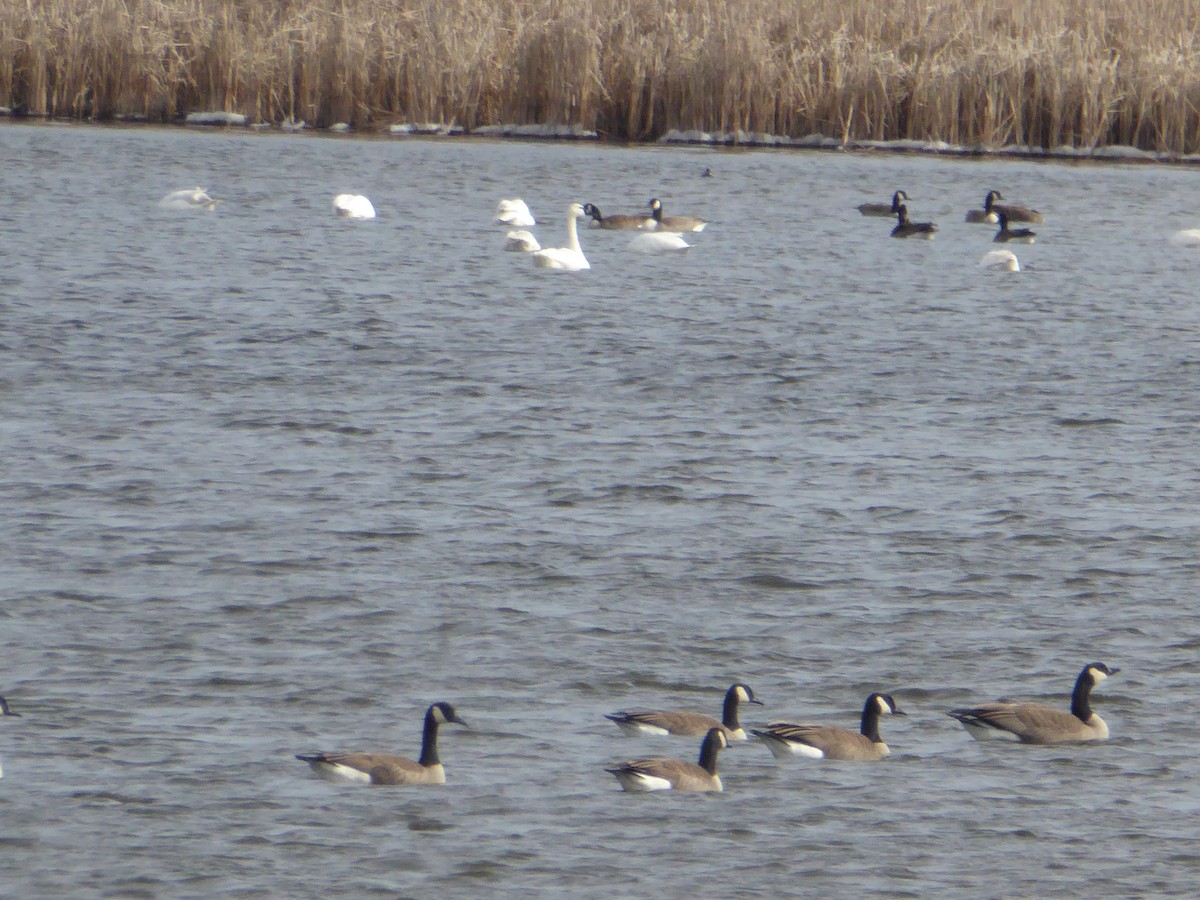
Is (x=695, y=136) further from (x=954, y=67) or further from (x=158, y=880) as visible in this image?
(x=158, y=880)

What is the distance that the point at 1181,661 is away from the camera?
9.41m

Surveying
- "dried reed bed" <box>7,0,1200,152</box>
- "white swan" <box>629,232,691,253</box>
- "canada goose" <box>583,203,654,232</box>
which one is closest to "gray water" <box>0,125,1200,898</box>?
"white swan" <box>629,232,691,253</box>

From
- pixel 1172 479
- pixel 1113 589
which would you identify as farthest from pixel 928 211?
pixel 1113 589

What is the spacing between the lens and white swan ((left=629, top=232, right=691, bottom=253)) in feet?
78.1

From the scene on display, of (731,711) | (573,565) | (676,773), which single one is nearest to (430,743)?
(676,773)

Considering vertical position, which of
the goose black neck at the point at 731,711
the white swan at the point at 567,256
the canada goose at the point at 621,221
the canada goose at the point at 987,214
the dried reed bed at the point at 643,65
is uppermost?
the dried reed bed at the point at 643,65

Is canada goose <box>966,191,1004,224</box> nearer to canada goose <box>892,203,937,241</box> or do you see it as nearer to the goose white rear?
canada goose <box>892,203,937,241</box>

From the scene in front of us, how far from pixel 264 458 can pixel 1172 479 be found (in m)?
5.70

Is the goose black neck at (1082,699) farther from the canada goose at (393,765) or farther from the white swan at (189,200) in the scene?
the white swan at (189,200)

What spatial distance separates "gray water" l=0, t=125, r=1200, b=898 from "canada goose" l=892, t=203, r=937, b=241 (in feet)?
8.63

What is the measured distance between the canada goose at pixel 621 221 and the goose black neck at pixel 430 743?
18057 millimetres

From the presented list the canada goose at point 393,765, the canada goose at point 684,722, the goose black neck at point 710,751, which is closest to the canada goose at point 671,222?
the canada goose at point 684,722

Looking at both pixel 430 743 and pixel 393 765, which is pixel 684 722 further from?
pixel 393 765

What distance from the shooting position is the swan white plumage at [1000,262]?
23422mm
